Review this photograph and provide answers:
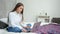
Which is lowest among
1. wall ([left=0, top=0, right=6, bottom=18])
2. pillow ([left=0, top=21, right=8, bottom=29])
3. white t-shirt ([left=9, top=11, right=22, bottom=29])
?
pillow ([left=0, top=21, right=8, bottom=29])

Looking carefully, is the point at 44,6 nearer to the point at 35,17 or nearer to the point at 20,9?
the point at 35,17

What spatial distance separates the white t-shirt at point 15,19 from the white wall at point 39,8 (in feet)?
5.70

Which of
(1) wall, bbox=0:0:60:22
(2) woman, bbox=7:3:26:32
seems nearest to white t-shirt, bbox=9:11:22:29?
(2) woman, bbox=7:3:26:32

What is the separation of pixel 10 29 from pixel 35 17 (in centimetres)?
234

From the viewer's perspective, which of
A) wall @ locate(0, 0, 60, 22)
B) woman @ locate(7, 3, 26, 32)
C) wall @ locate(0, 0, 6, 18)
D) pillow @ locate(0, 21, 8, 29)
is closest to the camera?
woman @ locate(7, 3, 26, 32)

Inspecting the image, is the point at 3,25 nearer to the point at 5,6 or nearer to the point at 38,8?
the point at 5,6

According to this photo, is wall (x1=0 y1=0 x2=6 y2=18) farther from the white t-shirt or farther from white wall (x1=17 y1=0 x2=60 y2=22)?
the white t-shirt

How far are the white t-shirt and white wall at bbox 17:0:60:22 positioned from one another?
1.74 m

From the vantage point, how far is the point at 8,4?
199 inches

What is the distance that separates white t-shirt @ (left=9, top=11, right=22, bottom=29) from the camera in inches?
129

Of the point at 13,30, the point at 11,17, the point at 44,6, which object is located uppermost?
the point at 44,6

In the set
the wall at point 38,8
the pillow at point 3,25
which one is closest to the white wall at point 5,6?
the wall at point 38,8

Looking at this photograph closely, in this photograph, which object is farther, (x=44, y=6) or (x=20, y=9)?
(x=44, y=6)

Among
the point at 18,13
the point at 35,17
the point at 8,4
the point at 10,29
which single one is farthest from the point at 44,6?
the point at 10,29
